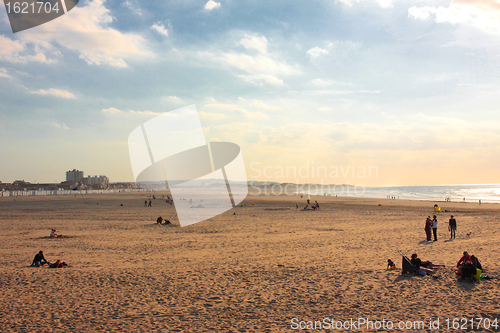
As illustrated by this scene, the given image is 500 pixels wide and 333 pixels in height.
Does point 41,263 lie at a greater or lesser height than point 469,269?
lesser

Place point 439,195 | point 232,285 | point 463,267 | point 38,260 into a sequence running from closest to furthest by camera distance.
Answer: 1. point 463,267
2. point 232,285
3. point 38,260
4. point 439,195

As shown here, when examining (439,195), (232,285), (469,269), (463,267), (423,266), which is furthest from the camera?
(439,195)

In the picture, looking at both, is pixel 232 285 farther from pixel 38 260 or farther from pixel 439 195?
pixel 439 195

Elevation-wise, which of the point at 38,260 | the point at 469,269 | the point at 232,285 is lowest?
the point at 232,285

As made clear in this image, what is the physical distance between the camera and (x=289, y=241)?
15531mm

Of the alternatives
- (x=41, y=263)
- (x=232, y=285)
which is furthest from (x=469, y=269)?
(x=41, y=263)

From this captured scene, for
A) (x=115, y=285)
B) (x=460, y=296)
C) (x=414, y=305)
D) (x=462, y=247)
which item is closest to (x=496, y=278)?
(x=460, y=296)

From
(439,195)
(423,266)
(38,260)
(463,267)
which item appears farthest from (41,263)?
(439,195)

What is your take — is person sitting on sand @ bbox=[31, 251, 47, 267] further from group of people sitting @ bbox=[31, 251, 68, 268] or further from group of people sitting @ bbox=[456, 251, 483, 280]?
group of people sitting @ bbox=[456, 251, 483, 280]

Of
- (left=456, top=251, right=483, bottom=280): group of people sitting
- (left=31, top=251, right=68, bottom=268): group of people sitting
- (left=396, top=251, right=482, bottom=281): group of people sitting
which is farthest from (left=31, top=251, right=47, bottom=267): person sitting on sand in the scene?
(left=456, top=251, right=483, bottom=280): group of people sitting

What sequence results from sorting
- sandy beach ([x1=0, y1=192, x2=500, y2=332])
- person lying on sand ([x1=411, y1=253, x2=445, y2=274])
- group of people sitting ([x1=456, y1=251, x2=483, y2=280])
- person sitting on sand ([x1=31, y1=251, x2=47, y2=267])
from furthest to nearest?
1. person sitting on sand ([x1=31, y1=251, x2=47, y2=267])
2. person lying on sand ([x1=411, y1=253, x2=445, y2=274])
3. group of people sitting ([x1=456, y1=251, x2=483, y2=280])
4. sandy beach ([x1=0, y1=192, x2=500, y2=332])

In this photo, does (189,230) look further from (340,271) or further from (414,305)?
(414,305)

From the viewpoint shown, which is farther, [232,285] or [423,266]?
[423,266]

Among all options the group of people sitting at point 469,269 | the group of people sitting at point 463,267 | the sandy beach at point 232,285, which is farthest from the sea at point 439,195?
the group of people sitting at point 469,269
